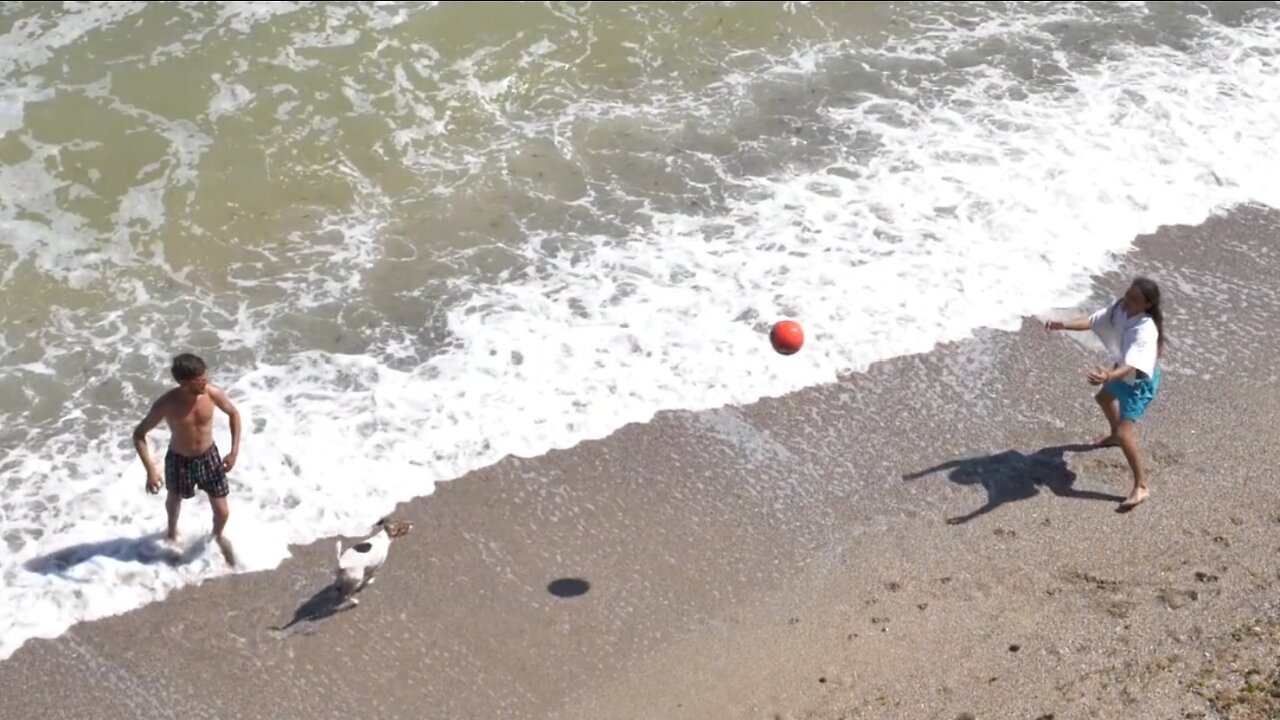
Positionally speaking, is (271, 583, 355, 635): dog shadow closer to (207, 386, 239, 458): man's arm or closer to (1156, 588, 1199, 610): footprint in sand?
(207, 386, 239, 458): man's arm

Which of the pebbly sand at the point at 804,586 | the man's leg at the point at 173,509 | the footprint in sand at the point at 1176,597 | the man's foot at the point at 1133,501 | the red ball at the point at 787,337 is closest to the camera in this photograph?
the pebbly sand at the point at 804,586

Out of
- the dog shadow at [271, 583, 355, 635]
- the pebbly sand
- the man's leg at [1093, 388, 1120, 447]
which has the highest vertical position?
the man's leg at [1093, 388, 1120, 447]

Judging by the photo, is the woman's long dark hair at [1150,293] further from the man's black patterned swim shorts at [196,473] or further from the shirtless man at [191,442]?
the man's black patterned swim shorts at [196,473]

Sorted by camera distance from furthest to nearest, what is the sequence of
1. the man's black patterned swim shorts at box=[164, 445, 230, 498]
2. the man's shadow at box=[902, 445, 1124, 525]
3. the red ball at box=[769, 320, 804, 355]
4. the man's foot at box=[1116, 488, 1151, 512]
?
the red ball at box=[769, 320, 804, 355]
the man's shadow at box=[902, 445, 1124, 525]
the man's foot at box=[1116, 488, 1151, 512]
the man's black patterned swim shorts at box=[164, 445, 230, 498]

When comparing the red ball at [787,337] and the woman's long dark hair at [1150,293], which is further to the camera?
the red ball at [787,337]

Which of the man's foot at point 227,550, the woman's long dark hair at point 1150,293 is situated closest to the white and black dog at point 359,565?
the man's foot at point 227,550

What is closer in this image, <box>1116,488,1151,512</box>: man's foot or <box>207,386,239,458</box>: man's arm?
<box>207,386,239,458</box>: man's arm

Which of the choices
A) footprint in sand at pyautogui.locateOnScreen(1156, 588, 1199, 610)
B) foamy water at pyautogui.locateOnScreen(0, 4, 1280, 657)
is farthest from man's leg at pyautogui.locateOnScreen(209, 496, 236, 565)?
footprint in sand at pyautogui.locateOnScreen(1156, 588, 1199, 610)
